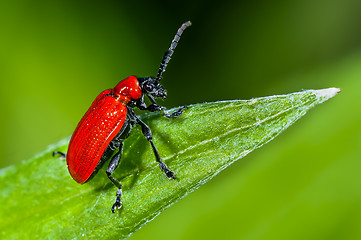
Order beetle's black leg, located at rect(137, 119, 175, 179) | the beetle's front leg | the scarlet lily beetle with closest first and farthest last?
beetle's black leg, located at rect(137, 119, 175, 179) → the beetle's front leg → the scarlet lily beetle

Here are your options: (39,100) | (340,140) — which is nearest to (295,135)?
(340,140)

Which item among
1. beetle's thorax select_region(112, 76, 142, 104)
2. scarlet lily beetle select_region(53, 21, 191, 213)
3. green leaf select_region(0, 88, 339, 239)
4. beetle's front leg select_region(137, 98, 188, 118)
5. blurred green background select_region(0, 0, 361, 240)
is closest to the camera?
green leaf select_region(0, 88, 339, 239)

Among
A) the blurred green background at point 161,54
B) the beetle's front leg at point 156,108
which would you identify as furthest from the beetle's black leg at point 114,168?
the blurred green background at point 161,54

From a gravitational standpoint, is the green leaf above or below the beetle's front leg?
below

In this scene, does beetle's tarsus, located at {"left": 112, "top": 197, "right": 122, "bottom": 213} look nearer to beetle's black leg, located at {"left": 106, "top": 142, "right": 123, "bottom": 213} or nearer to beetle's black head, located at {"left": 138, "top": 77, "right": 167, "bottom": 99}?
beetle's black leg, located at {"left": 106, "top": 142, "right": 123, "bottom": 213}

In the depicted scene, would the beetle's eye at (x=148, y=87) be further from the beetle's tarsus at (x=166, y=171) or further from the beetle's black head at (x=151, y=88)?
the beetle's tarsus at (x=166, y=171)

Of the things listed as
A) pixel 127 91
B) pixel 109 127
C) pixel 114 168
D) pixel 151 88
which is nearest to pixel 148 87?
pixel 151 88

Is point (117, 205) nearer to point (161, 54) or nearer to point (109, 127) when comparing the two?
point (109, 127)

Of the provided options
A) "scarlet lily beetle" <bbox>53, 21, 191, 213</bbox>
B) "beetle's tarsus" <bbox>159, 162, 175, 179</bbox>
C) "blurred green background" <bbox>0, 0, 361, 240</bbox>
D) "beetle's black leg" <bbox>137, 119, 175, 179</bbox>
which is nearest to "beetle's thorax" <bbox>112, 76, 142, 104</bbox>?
"scarlet lily beetle" <bbox>53, 21, 191, 213</bbox>
